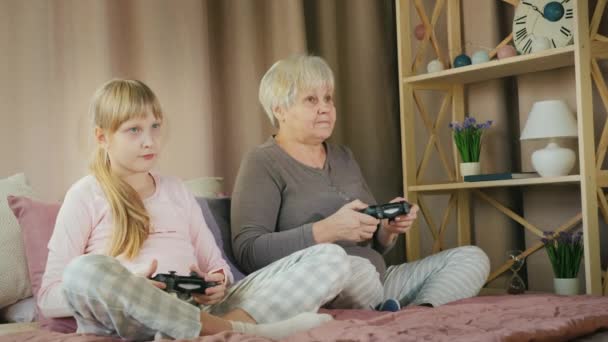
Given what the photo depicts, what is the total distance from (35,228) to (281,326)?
0.61 metres

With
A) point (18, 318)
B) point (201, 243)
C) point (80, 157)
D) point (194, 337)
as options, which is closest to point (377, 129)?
point (80, 157)

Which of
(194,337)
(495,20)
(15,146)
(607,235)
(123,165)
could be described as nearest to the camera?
(194,337)

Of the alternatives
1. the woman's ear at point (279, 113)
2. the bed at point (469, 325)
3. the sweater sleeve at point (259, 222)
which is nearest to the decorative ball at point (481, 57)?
the woman's ear at point (279, 113)

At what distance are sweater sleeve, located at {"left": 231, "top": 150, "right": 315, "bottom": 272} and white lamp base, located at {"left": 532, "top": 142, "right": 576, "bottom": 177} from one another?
0.84m

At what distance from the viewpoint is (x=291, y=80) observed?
212 centimetres

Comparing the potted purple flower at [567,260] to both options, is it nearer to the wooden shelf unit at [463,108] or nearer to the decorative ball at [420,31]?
the wooden shelf unit at [463,108]

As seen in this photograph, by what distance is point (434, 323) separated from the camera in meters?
1.26

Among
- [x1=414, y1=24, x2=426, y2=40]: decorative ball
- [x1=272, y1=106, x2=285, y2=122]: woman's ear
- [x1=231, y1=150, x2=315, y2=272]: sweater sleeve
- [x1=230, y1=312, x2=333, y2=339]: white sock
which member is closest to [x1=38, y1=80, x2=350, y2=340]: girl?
[x1=230, y1=312, x2=333, y2=339]: white sock

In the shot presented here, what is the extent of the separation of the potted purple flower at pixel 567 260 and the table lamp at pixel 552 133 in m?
0.20

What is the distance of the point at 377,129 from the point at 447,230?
0.47 m

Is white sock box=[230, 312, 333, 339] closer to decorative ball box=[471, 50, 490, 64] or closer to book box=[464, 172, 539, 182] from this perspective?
book box=[464, 172, 539, 182]

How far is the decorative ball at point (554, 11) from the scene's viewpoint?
2.42 m

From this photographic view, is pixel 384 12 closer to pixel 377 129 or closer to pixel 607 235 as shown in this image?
pixel 377 129

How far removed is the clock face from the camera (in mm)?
2418
